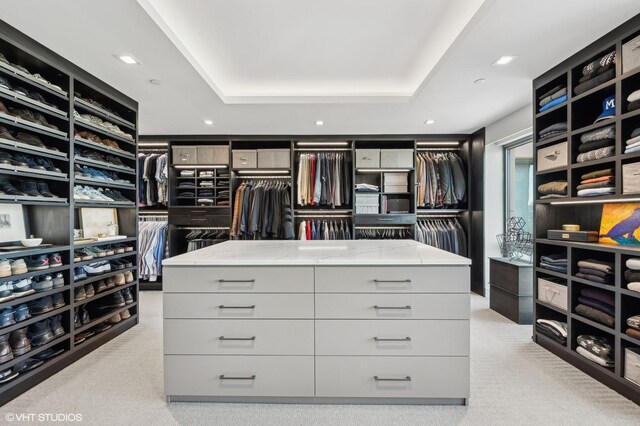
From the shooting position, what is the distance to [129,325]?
9.96ft

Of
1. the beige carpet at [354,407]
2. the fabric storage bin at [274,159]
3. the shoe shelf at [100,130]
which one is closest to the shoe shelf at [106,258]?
the beige carpet at [354,407]

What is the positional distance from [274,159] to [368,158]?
1348 millimetres

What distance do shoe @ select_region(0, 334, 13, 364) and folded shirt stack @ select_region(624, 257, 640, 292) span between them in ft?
12.5

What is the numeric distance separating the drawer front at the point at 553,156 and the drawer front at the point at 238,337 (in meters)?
2.37

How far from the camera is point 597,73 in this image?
212cm

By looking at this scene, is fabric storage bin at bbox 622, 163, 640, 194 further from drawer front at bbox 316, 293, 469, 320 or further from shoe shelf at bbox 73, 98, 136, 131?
shoe shelf at bbox 73, 98, 136, 131

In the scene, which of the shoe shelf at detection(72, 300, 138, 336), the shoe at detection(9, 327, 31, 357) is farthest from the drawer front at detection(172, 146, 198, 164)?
the shoe at detection(9, 327, 31, 357)

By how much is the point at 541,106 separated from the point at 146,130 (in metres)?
4.58

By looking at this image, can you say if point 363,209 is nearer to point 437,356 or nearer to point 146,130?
point 437,356

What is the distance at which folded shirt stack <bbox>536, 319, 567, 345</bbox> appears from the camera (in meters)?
2.38

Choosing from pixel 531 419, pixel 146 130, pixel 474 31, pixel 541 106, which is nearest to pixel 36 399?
pixel 531 419

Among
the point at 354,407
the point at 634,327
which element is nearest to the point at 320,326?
Result: the point at 354,407

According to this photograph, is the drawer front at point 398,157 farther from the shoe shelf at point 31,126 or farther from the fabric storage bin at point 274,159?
the shoe shelf at point 31,126

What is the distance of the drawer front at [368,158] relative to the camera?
430 centimetres
